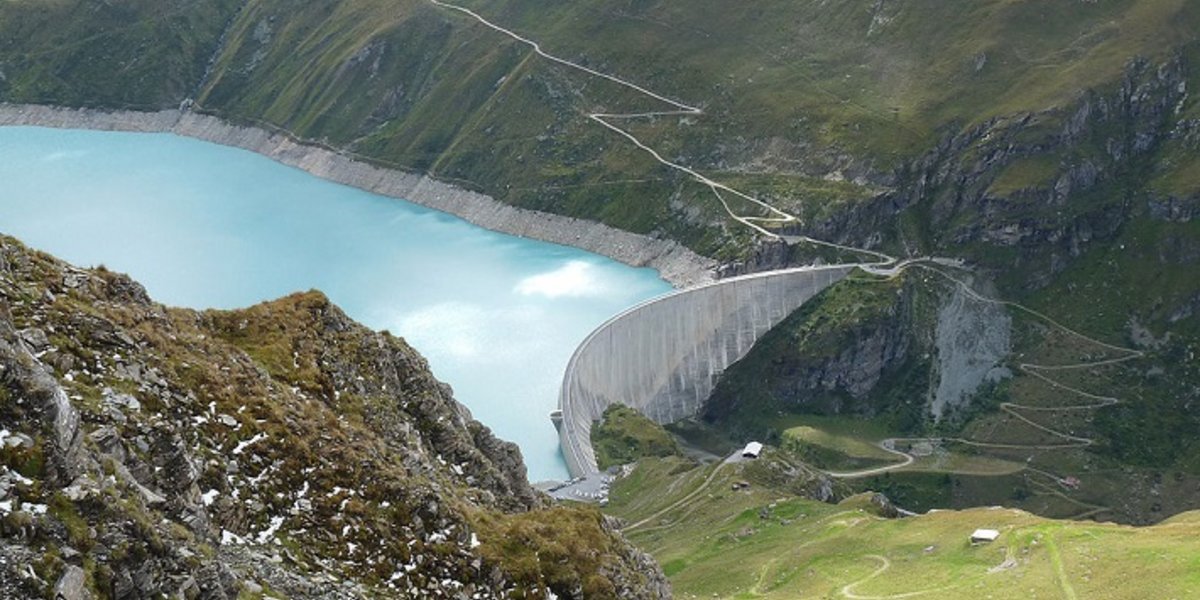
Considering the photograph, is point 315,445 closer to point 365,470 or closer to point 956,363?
point 365,470

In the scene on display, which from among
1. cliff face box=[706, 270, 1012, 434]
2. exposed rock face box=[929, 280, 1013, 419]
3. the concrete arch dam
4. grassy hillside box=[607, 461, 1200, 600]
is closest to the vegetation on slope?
the concrete arch dam

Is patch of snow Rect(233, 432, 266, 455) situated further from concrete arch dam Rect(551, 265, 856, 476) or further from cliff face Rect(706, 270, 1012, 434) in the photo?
cliff face Rect(706, 270, 1012, 434)

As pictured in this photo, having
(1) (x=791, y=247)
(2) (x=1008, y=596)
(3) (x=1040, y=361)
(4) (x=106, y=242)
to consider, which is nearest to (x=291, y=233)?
(4) (x=106, y=242)

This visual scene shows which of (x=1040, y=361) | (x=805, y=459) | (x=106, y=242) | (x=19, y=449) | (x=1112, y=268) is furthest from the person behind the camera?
(x=106, y=242)

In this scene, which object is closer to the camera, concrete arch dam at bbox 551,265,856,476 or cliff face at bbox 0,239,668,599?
cliff face at bbox 0,239,668,599

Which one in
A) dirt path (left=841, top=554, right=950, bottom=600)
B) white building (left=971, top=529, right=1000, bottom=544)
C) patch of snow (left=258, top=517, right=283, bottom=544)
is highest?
patch of snow (left=258, top=517, right=283, bottom=544)

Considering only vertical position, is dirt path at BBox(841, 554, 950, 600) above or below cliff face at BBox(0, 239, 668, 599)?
below

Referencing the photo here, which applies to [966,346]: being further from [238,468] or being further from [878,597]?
[238,468]
